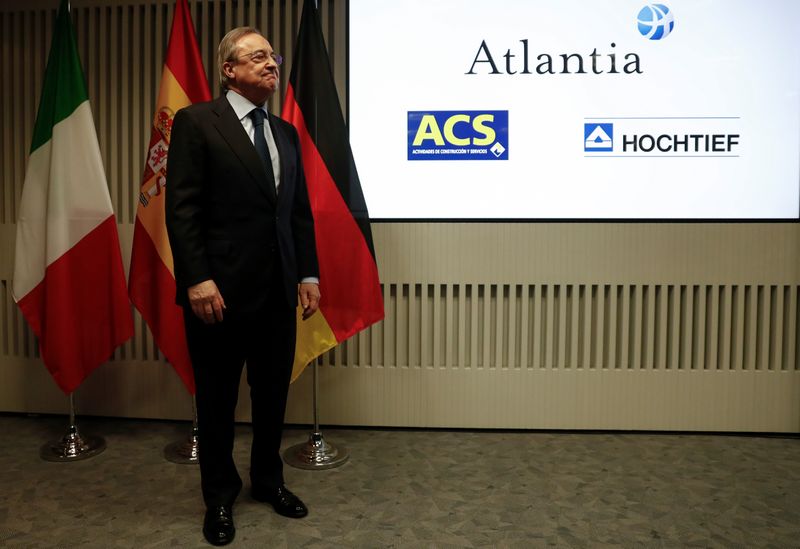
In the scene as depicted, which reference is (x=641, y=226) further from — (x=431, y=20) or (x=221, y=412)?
(x=221, y=412)

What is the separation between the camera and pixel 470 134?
3.05 m

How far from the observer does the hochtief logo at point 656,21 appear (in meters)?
2.99

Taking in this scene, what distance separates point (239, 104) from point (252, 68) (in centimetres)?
12

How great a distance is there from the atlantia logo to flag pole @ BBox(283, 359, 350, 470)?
1.22 meters

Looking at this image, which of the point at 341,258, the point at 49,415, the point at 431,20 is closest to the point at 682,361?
the point at 341,258

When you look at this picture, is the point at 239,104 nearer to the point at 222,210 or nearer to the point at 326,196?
the point at 222,210

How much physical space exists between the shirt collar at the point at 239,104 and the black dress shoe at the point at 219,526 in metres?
1.29

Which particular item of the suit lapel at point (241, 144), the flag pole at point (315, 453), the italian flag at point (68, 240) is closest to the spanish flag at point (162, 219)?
the italian flag at point (68, 240)

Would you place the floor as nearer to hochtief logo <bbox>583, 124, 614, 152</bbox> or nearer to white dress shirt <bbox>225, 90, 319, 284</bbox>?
white dress shirt <bbox>225, 90, 319, 284</bbox>

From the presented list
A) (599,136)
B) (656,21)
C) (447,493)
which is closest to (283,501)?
(447,493)

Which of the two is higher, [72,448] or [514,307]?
[514,307]

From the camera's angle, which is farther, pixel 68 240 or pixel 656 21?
pixel 656 21

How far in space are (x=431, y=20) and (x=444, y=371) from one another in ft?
5.65

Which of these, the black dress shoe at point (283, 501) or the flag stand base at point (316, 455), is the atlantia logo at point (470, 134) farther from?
the black dress shoe at point (283, 501)
